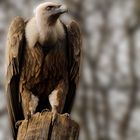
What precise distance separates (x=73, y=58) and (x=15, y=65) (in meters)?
0.68

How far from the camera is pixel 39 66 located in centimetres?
1222

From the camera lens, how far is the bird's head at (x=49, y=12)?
39.4 feet

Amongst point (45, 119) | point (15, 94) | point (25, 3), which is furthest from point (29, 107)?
point (25, 3)

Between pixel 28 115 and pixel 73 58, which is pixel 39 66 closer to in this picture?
pixel 73 58

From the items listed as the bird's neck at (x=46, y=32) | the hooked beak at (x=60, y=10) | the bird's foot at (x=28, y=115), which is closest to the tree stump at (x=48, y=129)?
the bird's foot at (x=28, y=115)

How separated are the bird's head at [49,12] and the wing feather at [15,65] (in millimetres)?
324

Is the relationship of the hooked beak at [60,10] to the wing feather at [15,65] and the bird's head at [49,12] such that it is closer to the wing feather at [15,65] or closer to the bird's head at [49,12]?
the bird's head at [49,12]

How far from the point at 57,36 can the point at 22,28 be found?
16.7 inches

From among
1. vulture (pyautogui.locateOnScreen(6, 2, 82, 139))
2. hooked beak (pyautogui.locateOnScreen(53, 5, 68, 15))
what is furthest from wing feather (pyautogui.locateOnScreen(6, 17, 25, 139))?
hooked beak (pyautogui.locateOnScreen(53, 5, 68, 15))

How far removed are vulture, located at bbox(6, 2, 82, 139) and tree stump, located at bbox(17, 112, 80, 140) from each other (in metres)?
0.83

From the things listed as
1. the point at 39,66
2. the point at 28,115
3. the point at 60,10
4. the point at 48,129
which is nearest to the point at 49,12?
the point at 60,10

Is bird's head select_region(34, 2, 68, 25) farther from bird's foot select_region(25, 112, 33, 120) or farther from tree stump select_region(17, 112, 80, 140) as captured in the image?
tree stump select_region(17, 112, 80, 140)

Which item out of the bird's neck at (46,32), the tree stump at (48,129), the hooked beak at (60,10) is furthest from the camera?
the bird's neck at (46,32)

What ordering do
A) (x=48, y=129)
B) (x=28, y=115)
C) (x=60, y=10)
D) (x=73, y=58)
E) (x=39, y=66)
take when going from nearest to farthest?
(x=48, y=129) → (x=28, y=115) → (x=60, y=10) → (x=39, y=66) → (x=73, y=58)
